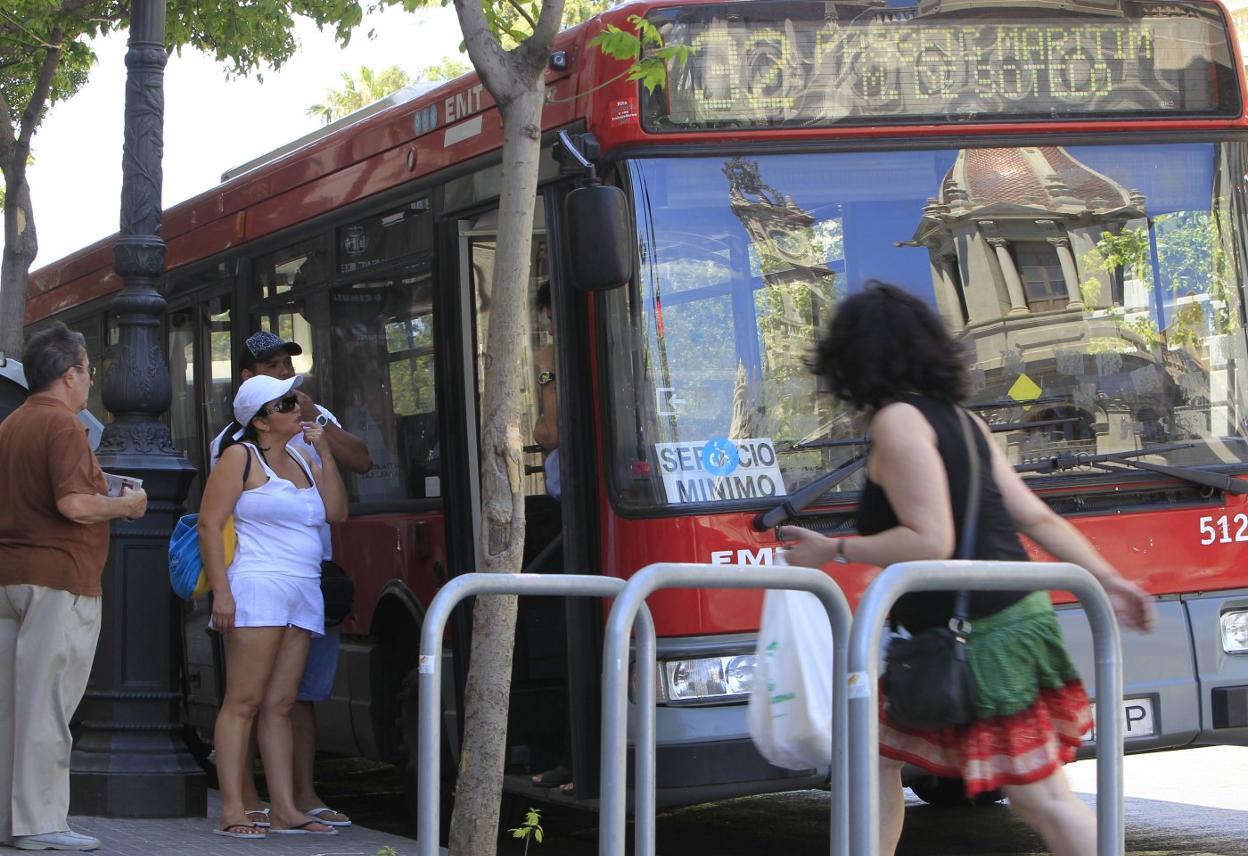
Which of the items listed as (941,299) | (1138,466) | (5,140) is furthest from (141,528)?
(5,140)

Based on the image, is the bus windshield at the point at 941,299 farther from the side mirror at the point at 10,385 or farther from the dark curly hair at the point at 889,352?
the side mirror at the point at 10,385

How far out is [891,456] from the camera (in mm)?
4352

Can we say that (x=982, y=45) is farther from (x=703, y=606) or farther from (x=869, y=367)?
(x=869, y=367)

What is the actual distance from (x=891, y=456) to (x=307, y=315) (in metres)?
5.08

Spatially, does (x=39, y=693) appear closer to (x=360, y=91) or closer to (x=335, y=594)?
(x=335, y=594)

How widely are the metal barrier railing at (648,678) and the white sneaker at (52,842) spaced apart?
3317mm

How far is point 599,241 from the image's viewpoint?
20.5 ft

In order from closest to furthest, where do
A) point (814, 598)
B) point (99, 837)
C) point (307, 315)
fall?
point (814, 598) → point (99, 837) → point (307, 315)

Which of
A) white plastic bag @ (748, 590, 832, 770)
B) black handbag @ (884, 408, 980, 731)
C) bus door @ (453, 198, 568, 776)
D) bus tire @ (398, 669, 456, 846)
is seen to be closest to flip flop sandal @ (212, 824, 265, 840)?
bus tire @ (398, 669, 456, 846)

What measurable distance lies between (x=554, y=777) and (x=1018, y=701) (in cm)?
314

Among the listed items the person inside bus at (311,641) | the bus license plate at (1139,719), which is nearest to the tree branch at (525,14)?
the person inside bus at (311,641)

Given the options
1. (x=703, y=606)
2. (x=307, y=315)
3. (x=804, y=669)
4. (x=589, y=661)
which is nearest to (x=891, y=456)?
(x=804, y=669)

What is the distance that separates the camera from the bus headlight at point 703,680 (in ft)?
20.6

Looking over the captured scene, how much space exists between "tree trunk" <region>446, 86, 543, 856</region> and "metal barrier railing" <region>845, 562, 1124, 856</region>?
2188 millimetres
